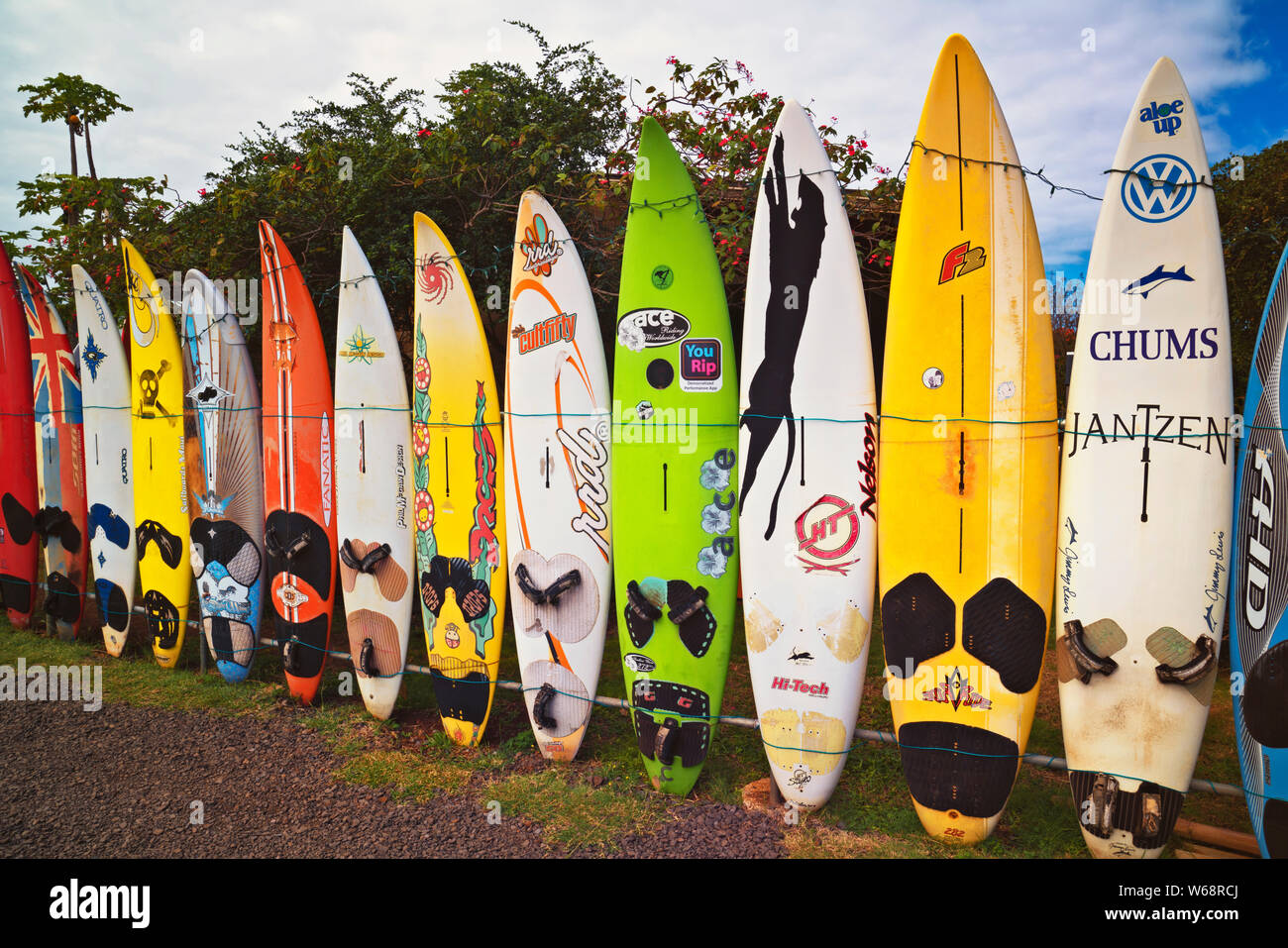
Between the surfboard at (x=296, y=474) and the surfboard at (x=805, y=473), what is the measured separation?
251 cm

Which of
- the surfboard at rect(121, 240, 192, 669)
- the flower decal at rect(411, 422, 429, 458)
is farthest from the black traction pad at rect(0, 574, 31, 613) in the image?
the flower decal at rect(411, 422, 429, 458)

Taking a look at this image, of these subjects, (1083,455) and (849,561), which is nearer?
(1083,455)

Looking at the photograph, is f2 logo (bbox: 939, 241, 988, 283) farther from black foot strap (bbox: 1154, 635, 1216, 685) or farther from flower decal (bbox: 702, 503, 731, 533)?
black foot strap (bbox: 1154, 635, 1216, 685)

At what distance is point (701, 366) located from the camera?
3.27 meters

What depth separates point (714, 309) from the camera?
10.8 ft

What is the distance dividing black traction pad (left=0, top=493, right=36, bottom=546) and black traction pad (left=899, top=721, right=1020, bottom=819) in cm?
606

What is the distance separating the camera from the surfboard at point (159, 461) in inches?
183

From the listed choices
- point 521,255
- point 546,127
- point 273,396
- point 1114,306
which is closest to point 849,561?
point 1114,306

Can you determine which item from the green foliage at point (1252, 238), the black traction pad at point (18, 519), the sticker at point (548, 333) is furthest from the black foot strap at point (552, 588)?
the green foliage at point (1252, 238)

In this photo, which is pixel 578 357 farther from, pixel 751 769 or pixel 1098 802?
→ pixel 1098 802

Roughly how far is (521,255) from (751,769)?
109 inches

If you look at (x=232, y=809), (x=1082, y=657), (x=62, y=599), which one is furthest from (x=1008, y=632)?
(x=62, y=599)

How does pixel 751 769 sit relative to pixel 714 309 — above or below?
below

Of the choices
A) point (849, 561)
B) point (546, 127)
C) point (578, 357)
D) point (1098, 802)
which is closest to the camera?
point (1098, 802)
